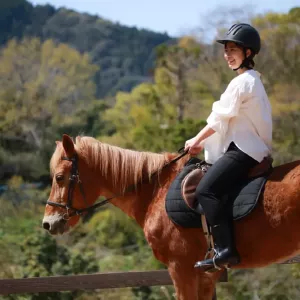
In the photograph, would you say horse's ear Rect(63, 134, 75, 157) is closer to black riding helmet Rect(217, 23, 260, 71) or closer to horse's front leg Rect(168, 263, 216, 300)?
horse's front leg Rect(168, 263, 216, 300)

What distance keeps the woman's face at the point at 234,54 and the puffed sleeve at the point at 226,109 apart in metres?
0.24

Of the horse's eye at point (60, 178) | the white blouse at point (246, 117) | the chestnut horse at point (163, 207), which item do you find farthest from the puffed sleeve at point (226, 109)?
the horse's eye at point (60, 178)

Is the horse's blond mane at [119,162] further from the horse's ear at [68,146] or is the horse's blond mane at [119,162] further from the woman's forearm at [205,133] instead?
the woman's forearm at [205,133]

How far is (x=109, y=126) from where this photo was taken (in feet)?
135

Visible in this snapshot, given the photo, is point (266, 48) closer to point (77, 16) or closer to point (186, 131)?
point (186, 131)

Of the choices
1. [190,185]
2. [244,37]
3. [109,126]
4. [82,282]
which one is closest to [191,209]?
[190,185]

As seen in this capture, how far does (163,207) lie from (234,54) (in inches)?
52.5

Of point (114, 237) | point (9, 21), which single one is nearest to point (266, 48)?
point (114, 237)

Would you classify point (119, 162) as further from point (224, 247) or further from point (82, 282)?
Answer: point (82, 282)

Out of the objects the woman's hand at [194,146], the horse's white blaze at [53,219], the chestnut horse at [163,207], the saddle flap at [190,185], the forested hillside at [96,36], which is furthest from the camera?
the forested hillside at [96,36]

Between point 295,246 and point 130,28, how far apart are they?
421 feet

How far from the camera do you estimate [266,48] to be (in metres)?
21.5

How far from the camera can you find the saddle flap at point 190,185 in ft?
14.9

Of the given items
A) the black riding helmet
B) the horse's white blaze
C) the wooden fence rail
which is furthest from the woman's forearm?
the wooden fence rail
